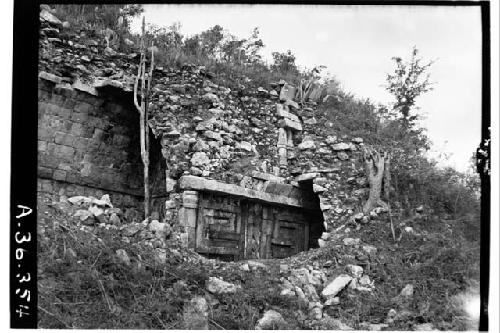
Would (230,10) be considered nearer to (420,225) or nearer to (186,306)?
(186,306)

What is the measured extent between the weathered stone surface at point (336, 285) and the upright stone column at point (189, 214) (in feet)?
5.43

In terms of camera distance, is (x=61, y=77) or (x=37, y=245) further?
(x=61, y=77)

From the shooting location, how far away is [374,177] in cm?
740

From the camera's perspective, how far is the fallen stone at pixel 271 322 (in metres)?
5.36

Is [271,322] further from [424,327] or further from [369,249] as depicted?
[369,249]

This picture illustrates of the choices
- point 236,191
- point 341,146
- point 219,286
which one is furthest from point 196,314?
point 341,146

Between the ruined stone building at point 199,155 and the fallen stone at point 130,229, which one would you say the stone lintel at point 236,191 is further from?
the fallen stone at point 130,229

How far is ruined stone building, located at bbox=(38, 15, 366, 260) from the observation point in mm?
6898

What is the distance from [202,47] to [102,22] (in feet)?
4.46

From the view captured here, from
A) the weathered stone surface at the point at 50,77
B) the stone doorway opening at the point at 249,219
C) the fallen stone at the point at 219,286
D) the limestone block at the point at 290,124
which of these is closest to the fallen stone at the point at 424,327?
the fallen stone at the point at 219,286

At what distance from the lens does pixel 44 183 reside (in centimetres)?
666

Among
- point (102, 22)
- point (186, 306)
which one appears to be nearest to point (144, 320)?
point (186, 306)

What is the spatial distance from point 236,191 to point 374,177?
5.80 feet

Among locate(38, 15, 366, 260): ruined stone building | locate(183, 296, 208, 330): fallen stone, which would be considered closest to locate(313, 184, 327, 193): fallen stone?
locate(38, 15, 366, 260): ruined stone building
